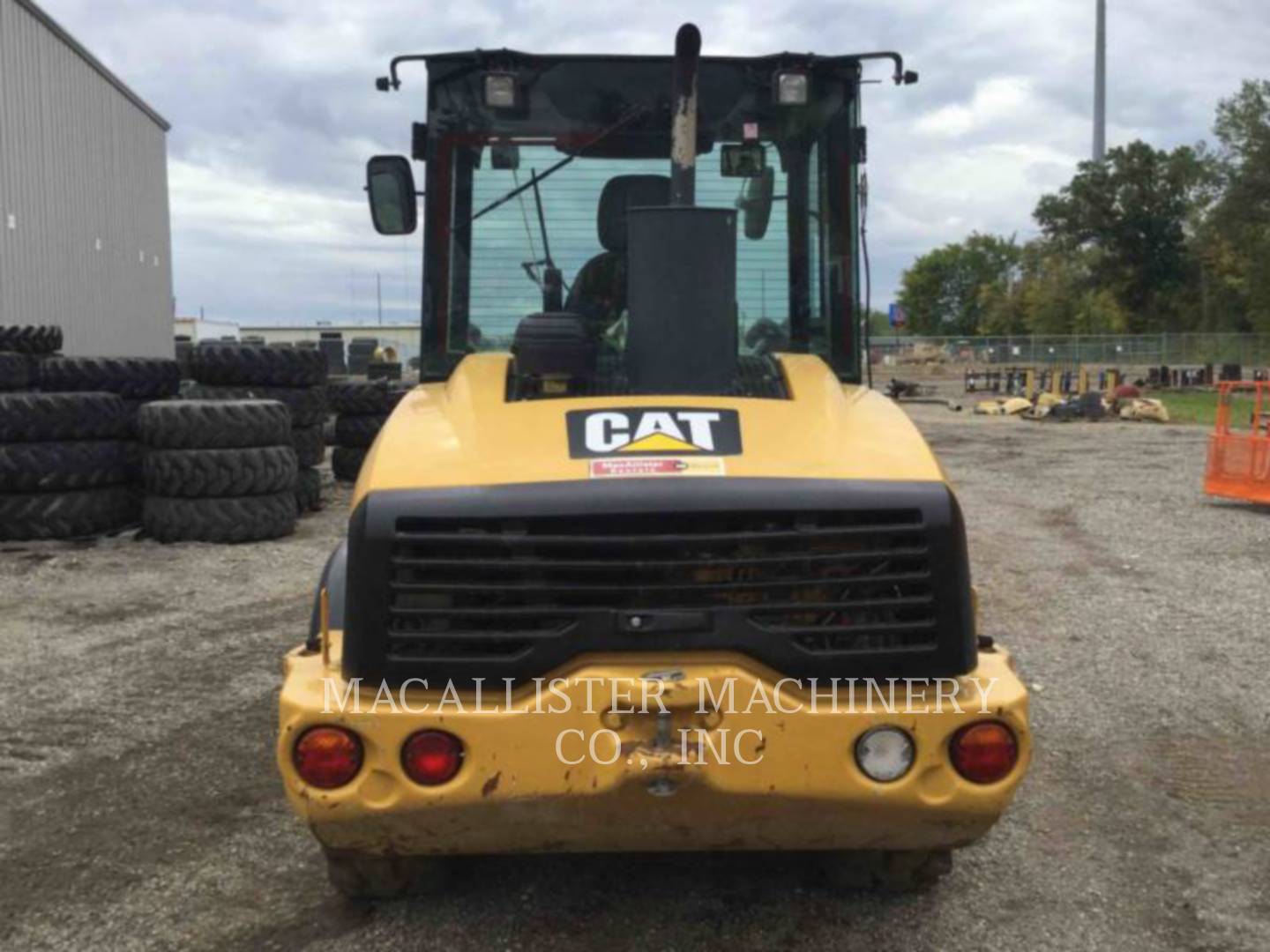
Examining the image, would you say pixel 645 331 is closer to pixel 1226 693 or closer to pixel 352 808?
pixel 352 808

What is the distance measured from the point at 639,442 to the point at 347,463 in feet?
34.6

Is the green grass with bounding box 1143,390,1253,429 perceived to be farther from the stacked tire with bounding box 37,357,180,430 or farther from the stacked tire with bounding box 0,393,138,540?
the stacked tire with bounding box 0,393,138,540

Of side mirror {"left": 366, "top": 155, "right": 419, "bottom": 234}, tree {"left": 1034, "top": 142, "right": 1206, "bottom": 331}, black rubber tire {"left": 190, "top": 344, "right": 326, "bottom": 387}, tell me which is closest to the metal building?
black rubber tire {"left": 190, "top": 344, "right": 326, "bottom": 387}

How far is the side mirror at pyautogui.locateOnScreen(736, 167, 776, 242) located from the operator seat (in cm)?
29

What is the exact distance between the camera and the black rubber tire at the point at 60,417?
358 inches

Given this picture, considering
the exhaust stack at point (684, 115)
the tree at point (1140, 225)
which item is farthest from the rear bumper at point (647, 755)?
the tree at point (1140, 225)

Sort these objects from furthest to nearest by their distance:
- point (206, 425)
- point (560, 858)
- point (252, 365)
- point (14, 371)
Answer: point (252, 365) < point (14, 371) < point (206, 425) < point (560, 858)

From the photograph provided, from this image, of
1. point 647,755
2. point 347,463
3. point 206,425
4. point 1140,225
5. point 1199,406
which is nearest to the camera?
point 647,755

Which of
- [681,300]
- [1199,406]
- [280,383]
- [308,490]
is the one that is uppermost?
[681,300]

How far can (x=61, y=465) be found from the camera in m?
9.31

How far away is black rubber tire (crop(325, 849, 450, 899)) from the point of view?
3467 millimetres

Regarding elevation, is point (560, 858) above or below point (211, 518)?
below

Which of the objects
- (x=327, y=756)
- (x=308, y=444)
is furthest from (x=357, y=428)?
(x=327, y=756)

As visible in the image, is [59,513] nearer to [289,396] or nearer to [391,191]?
[289,396]
